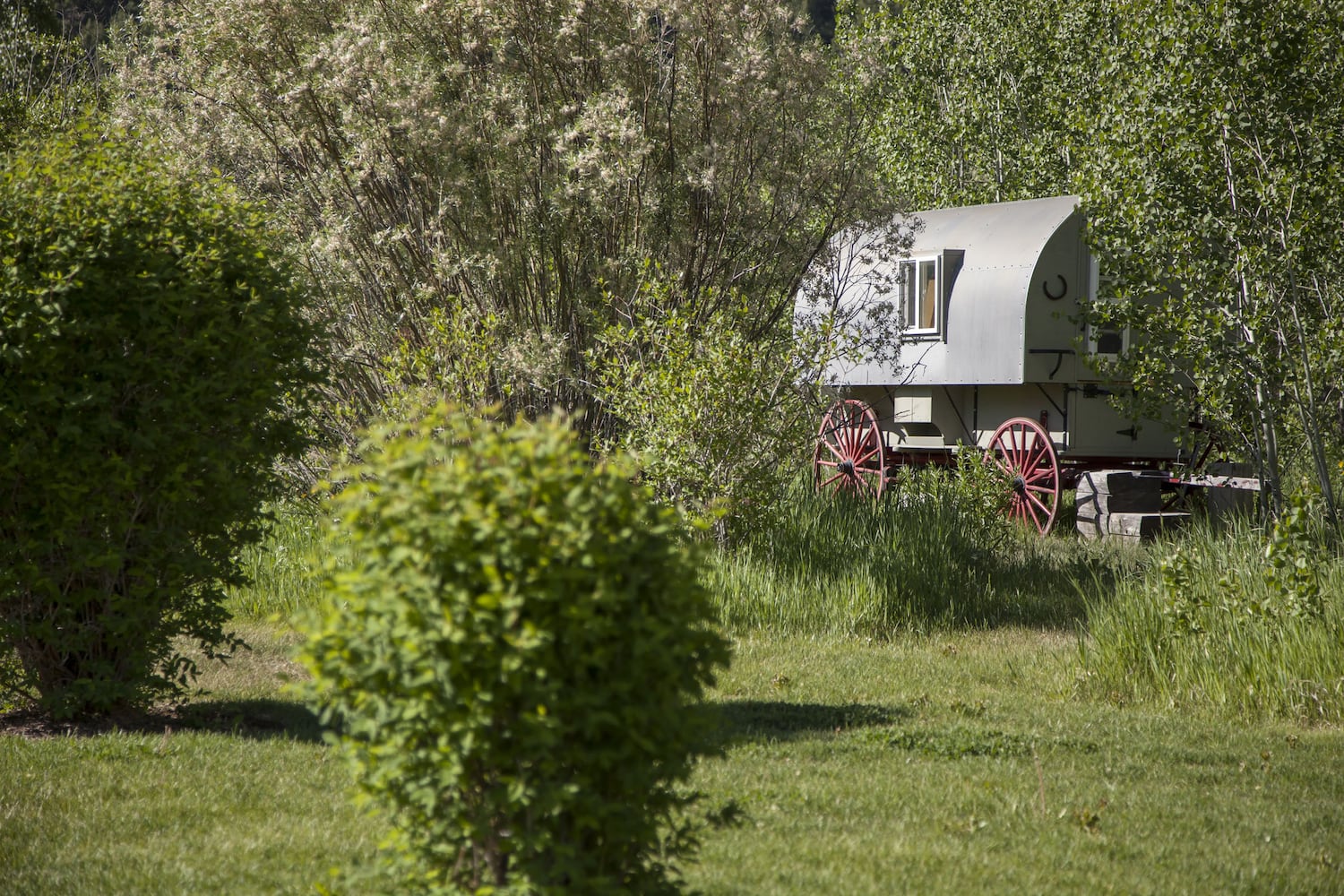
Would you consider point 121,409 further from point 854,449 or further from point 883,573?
point 854,449

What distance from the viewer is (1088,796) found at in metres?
4.91

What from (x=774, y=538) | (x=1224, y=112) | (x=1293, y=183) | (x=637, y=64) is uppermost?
(x=637, y=64)

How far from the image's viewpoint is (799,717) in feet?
20.4

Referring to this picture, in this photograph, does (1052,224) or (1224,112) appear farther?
(1052,224)

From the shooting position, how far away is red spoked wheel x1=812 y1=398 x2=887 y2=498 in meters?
14.6

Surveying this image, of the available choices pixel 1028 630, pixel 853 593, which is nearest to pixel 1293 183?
pixel 1028 630

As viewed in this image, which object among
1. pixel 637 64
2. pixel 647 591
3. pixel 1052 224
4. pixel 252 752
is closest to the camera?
pixel 647 591

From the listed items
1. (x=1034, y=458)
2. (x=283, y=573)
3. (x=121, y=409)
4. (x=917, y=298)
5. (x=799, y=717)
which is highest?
(x=917, y=298)

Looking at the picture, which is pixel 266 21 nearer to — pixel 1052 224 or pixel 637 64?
pixel 637 64

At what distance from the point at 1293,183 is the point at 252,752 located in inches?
284

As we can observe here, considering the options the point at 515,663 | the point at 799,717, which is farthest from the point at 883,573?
the point at 515,663

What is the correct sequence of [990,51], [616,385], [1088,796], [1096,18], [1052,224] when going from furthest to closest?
[990,51], [1096,18], [1052,224], [616,385], [1088,796]

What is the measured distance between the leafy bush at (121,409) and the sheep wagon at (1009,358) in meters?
6.89

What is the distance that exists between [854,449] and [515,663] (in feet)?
42.4
